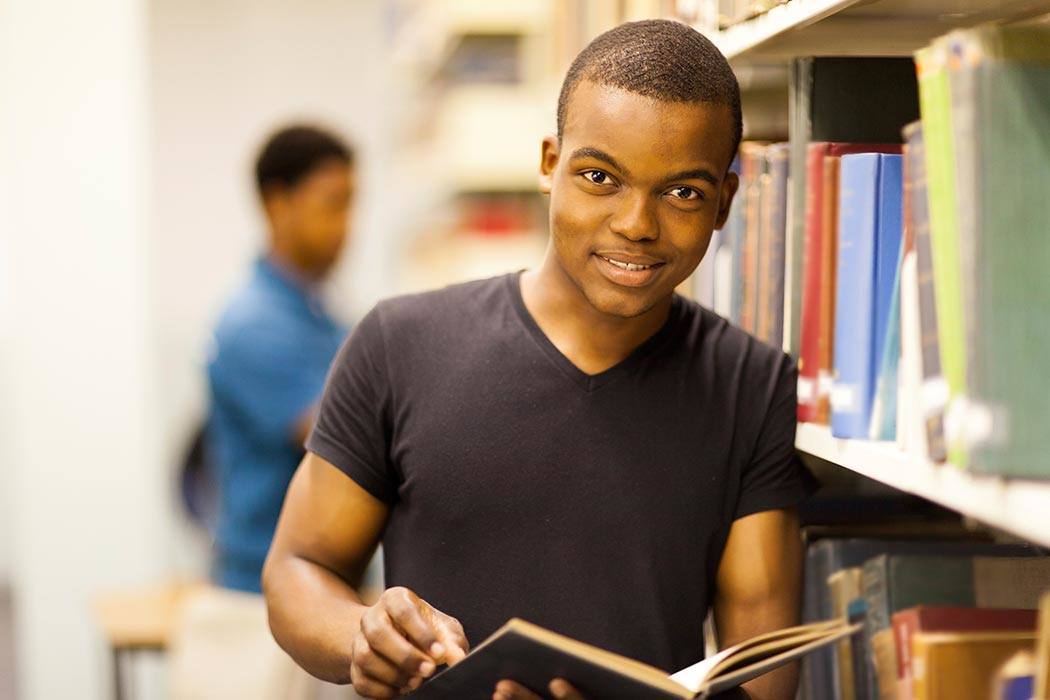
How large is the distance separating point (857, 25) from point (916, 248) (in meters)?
0.36

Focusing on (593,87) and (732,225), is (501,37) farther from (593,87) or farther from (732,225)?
(593,87)

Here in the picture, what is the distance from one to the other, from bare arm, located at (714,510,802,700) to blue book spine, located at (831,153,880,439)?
0.16m

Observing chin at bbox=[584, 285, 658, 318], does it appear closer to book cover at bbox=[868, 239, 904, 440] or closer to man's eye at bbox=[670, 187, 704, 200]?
man's eye at bbox=[670, 187, 704, 200]

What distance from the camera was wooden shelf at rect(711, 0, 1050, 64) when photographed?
3.92 ft

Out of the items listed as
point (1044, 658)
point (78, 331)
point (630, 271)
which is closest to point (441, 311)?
point (630, 271)

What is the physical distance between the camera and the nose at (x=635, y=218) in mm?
1162

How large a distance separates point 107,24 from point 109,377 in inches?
33.8

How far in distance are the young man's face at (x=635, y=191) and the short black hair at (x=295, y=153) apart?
1.70 metres

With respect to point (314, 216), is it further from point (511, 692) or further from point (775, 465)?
point (511, 692)

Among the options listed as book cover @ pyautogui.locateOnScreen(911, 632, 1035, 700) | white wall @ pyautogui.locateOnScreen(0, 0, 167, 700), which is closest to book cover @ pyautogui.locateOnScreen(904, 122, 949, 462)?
book cover @ pyautogui.locateOnScreen(911, 632, 1035, 700)

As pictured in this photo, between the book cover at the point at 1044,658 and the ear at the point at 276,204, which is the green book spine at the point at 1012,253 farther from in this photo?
the ear at the point at 276,204

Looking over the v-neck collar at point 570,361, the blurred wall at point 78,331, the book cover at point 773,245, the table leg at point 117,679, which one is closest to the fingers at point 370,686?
the v-neck collar at point 570,361

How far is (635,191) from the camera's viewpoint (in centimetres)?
118

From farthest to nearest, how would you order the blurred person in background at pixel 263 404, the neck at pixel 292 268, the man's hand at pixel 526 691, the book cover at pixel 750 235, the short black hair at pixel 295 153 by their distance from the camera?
the short black hair at pixel 295 153
the neck at pixel 292 268
the blurred person in background at pixel 263 404
the book cover at pixel 750 235
the man's hand at pixel 526 691
